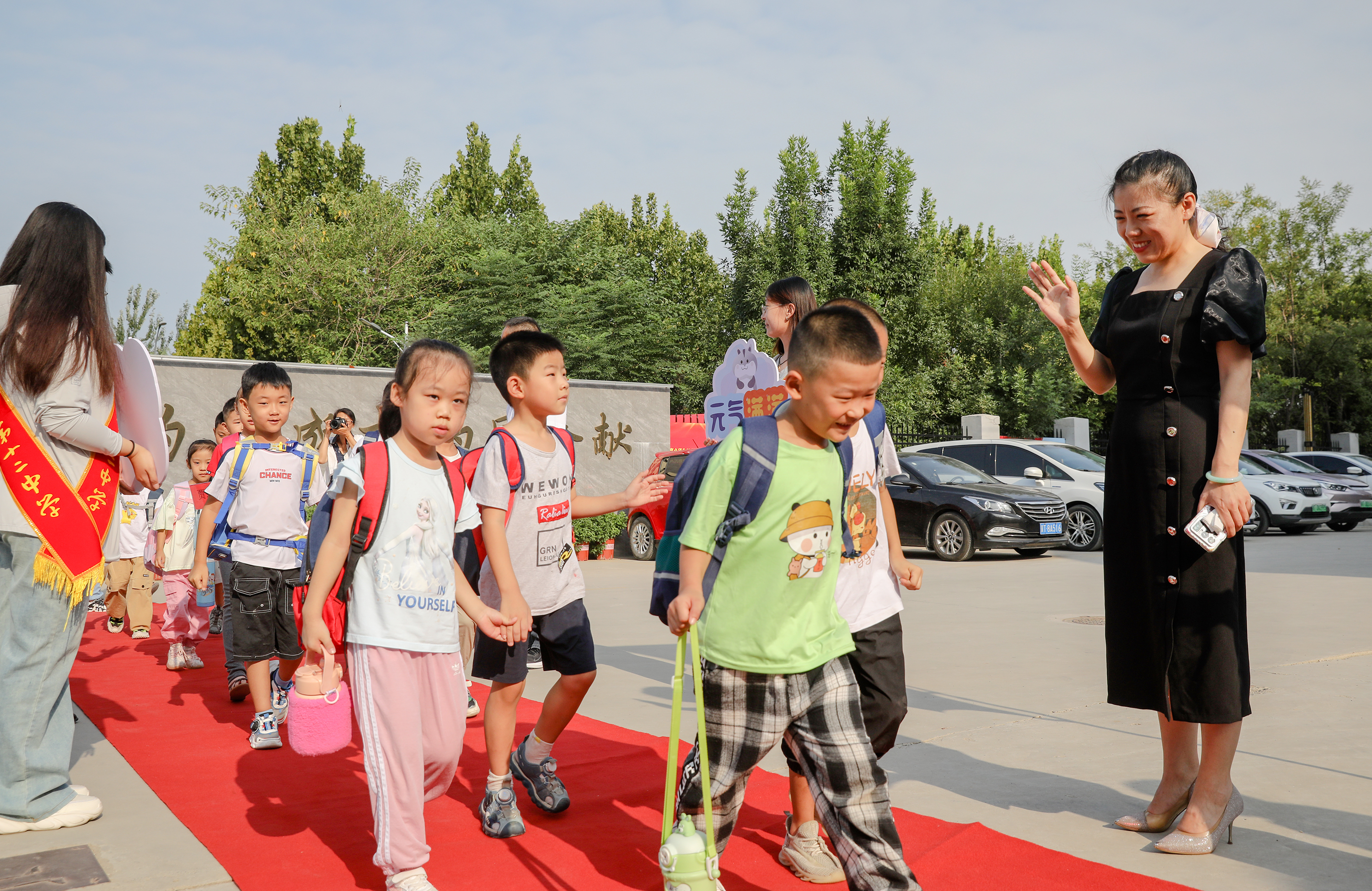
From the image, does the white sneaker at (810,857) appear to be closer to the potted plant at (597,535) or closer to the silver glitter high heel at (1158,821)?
the silver glitter high heel at (1158,821)

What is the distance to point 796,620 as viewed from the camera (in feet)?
8.54

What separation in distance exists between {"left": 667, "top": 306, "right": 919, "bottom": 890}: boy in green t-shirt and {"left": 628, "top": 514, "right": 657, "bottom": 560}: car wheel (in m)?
12.3

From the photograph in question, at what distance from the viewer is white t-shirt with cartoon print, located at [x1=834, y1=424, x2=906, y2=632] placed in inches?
121

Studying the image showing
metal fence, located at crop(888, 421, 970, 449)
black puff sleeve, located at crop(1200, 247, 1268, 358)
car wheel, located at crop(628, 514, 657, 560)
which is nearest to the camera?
black puff sleeve, located at crop(1200, 247, 1268, 358)

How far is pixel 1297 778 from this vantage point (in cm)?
400

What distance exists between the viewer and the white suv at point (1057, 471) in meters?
14.4

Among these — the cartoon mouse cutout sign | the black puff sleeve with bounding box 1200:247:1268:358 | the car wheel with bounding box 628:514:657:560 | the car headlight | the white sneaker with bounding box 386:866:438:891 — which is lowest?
the car wheel with bounding box 628:514:657:560

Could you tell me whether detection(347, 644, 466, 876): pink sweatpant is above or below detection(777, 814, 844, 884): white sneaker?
above

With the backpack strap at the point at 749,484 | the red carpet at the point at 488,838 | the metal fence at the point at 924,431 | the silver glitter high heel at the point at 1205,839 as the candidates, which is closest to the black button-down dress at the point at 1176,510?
the silver glitter high heel at the point at 1205,839

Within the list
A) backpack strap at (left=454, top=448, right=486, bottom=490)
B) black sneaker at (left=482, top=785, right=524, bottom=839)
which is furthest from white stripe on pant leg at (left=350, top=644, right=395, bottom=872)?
backpack strap at (left=454, top=448, right=486, bottom=490)

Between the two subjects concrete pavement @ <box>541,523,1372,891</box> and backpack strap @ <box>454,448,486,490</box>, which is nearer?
concrete pavement @ <box>541,523,1372,891</box>

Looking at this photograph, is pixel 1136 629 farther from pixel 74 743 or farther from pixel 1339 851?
pixel 74 743

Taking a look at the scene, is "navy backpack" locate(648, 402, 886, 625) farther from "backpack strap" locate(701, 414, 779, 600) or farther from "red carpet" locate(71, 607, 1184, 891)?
"red carpet" locate(71, 607, 1184, 891)

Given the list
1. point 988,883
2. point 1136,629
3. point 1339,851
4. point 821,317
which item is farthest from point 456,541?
point 1339,851
